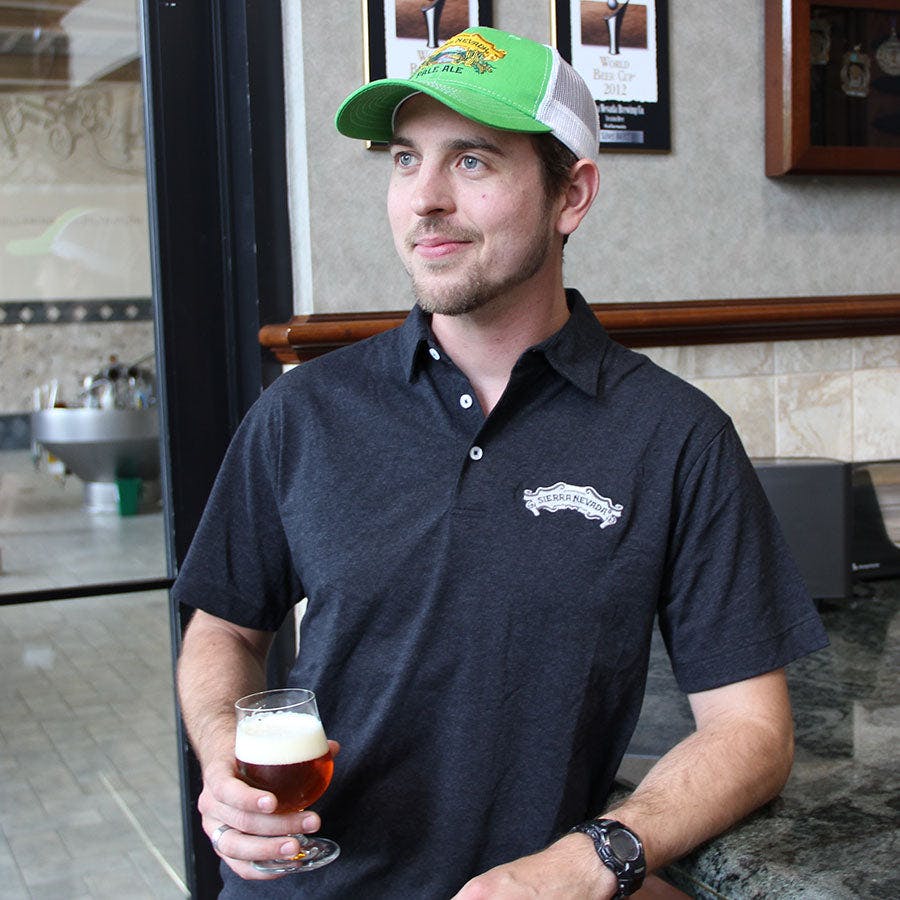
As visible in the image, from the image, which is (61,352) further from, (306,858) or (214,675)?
(306,858)

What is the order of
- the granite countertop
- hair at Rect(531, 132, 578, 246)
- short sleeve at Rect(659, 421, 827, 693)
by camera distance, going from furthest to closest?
hair at Rect(531, 132, 578, 246)
short sleeve at Rect(659, 421, 827, 693)
the granite countertop

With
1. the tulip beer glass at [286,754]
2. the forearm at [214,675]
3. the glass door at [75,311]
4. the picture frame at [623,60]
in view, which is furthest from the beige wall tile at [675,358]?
the tulip beer glass at [286,754]

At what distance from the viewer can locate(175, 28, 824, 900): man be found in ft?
4.25

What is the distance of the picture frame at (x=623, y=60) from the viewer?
211cm

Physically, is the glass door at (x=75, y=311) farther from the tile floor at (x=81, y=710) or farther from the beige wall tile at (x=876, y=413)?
the beige wall tile at (x=876, y=413)

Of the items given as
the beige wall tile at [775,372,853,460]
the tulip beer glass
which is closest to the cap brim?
the tulip beer glass

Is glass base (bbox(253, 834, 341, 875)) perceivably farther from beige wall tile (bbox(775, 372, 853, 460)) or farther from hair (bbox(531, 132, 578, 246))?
beige wall tile (bbox(775, 372, 853, 460))

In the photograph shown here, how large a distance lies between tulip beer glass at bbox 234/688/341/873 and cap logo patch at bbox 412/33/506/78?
0.68 metres

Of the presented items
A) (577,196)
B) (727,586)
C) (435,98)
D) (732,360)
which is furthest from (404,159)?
(732,360)

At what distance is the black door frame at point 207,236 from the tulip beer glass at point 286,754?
860 millimetres

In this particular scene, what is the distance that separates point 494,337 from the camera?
56.0 inches

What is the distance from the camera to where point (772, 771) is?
1.22m

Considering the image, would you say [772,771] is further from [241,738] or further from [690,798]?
[241,738]

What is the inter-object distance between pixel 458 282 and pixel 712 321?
973mm
